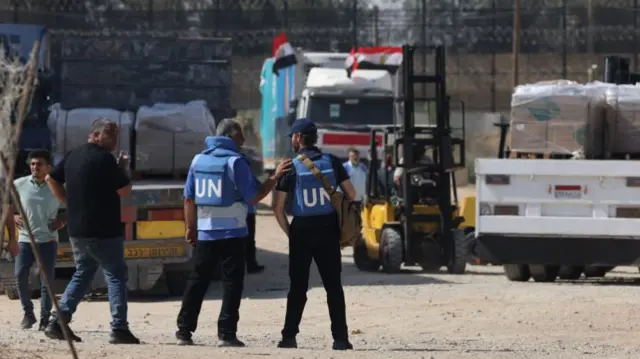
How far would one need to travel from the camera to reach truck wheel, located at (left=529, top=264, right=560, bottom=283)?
19.8m

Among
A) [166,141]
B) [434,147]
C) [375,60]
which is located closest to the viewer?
[166,141]

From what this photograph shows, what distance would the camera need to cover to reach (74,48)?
20344 mm

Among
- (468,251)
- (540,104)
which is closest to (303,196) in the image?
(540,104)

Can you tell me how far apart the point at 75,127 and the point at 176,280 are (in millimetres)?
2361

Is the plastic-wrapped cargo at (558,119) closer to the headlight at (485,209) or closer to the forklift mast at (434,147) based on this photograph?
the headlight at (485,209)

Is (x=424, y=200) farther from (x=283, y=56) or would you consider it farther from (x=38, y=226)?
(x=283, y=56)

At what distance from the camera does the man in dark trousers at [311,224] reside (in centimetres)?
1179

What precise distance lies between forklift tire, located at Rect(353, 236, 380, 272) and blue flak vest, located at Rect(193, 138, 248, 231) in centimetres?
998

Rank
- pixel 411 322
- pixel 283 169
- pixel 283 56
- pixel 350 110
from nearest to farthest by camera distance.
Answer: pixel 283 169 < pixel 411 322 < pixel 350 110 < pixel 283 56

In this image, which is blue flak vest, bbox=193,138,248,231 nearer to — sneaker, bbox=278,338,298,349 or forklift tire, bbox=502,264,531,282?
sneaker, bbox=278,338,298,349

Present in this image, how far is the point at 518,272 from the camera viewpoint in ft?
64.6

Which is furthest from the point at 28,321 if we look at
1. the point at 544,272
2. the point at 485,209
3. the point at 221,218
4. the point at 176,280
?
the point at 544,272

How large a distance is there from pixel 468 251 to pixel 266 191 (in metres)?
10.6

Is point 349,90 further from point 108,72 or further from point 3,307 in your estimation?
point 3,307
